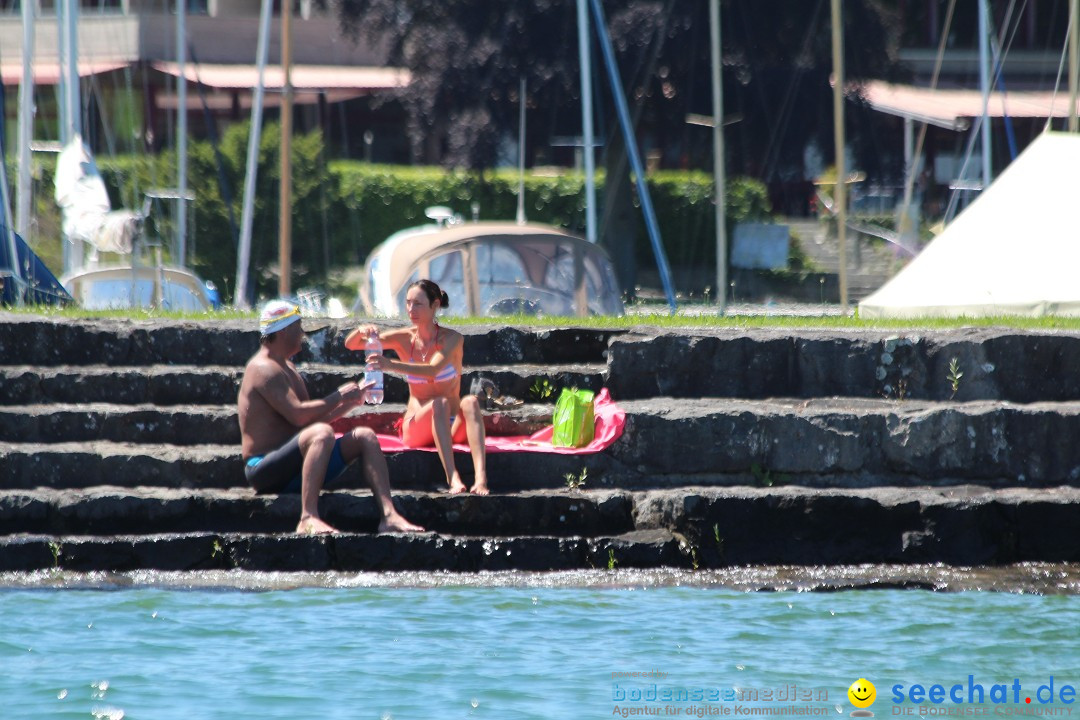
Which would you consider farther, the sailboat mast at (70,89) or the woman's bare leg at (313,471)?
the sailboat mast at (70,89)

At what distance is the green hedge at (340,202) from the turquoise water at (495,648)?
659 inches

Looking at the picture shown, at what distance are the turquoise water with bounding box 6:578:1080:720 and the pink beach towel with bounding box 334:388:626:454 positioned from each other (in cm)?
109

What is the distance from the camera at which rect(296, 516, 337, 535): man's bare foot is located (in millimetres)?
8664

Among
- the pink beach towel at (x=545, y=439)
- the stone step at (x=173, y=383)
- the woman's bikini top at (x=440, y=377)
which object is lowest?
the pink beach towel at (x=545, y=439)

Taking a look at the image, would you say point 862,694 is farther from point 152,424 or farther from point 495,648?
point 152,424

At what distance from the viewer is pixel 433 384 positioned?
932cm

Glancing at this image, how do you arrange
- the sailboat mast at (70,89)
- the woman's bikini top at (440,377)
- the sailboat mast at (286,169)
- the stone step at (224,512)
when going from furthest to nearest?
the sailboat mast at (70,89), the sailboat mast at (286,169), the woman's bikini top at (440,377), the stone step at (224,512)

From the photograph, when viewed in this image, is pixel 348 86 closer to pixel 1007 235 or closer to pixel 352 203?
pixel 352 203

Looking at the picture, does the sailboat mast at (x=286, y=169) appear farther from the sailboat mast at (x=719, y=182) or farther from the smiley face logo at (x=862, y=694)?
the smiley face logo at (x=862, y=694)

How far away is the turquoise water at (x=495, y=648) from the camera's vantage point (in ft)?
21.9

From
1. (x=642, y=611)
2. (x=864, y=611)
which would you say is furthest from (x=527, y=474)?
(x=864, y=611)

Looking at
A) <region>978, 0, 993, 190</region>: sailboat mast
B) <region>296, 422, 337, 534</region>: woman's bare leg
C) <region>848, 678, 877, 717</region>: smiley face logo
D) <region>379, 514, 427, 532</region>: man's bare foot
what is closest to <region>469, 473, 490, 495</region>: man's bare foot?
<region>379, 514, 427, 532</region>: man's bare foot

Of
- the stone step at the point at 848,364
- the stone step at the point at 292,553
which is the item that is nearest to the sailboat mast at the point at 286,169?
the stone step at the point at 848,364

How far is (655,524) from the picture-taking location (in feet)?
30.0
